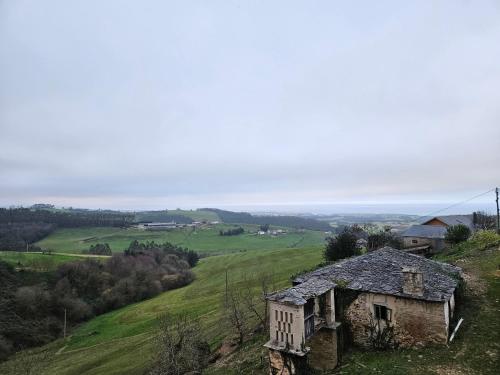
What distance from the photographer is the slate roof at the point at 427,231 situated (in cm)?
5528

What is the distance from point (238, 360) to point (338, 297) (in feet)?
32.4

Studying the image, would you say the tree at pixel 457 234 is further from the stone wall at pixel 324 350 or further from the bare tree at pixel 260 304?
the stone wall at pixel 324 350

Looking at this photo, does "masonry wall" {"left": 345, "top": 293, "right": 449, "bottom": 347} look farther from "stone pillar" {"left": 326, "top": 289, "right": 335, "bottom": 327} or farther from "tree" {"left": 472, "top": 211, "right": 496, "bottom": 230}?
"tree" {"left": 472, "top": 211, "right": 496, "bottom": 230}

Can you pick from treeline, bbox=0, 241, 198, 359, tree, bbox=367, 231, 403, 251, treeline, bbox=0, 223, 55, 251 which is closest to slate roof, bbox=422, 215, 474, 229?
tree, bbox=367, 231, 403, 251

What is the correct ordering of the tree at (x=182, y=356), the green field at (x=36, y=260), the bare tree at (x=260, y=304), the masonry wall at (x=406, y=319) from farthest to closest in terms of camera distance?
the green field at (x=36, y=260)
the bare tree at (x=260, y=304)
the tree at (x=182, y=356)
the masonry wall at (x=406, y=319)

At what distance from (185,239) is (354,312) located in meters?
140

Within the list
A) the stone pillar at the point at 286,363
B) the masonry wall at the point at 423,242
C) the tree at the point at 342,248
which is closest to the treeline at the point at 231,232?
the masonry wall at the point at 423,242

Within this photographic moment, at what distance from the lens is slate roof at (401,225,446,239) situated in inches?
2176

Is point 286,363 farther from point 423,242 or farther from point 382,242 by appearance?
point 423,242

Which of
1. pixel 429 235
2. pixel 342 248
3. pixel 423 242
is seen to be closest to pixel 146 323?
pixel 342 248

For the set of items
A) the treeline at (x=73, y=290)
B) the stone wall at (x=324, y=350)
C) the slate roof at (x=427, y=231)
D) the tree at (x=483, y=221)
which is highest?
the tree at (x=483, y=221)

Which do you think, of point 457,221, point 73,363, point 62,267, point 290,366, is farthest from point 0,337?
point 457,221

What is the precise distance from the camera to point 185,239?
509 feet

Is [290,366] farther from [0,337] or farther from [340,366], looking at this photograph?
[0,337]
